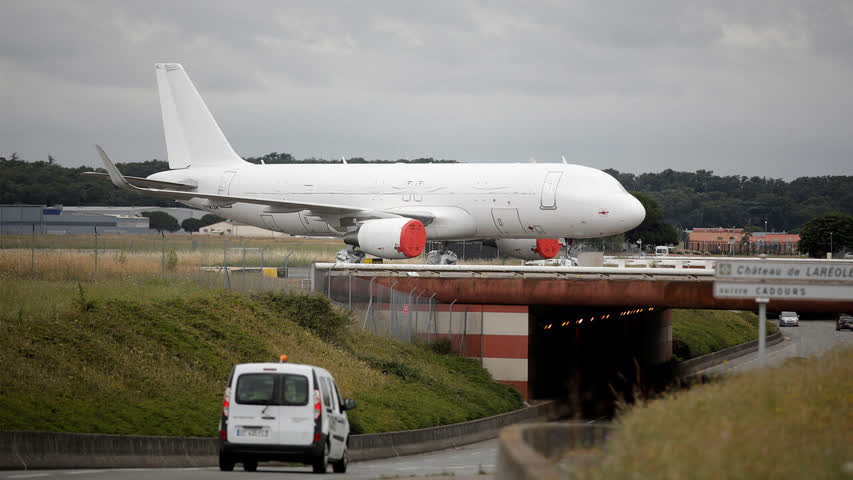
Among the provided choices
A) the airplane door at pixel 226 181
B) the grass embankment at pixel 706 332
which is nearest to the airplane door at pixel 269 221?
the airplane door at pixel 226 181

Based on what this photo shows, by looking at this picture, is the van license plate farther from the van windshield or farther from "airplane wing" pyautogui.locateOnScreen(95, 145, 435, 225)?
"airplane wing" pyautogui.locateOnScreen(95, 145, 435, 225)

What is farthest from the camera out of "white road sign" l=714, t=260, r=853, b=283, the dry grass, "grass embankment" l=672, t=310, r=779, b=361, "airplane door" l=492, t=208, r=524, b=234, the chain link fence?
"grass embankment" l=672, t=310, r=779, b=361

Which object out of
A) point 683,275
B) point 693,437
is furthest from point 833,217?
point 693,437

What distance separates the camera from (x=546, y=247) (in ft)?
169

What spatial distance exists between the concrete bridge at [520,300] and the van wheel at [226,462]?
24.2 meters

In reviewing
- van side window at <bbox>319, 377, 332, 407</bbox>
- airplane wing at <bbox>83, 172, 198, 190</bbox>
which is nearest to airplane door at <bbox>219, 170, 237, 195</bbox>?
airplane wing at <bbox>83, 172, 198, 190</bbox>

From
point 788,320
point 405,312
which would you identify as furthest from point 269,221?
point 788,320

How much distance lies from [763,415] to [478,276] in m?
32.5

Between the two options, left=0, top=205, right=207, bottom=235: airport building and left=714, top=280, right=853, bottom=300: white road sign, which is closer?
left=714, top=280, right=853, bottom=300: white road sign

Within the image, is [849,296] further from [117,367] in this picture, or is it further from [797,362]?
[117,367]

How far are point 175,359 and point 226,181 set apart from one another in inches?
931

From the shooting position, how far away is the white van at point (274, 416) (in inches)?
693

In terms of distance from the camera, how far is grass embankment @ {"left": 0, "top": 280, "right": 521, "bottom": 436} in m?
23.6

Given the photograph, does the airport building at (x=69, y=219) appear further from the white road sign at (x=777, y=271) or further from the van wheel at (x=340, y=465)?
the white road sign at (x=777, y=271)
